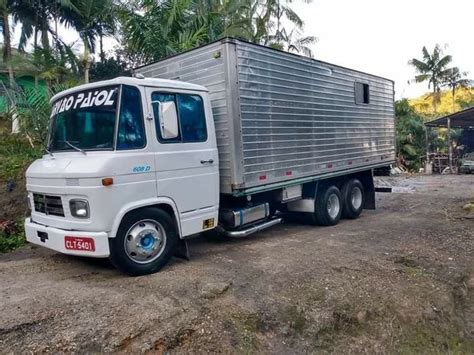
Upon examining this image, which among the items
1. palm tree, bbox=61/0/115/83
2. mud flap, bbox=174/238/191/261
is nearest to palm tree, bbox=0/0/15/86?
palm tree, bbox=61/0/115/83

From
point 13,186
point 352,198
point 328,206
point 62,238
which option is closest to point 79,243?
point 62,238

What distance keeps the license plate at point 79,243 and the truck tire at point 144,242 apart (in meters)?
0.23

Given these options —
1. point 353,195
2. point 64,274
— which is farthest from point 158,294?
point 353,195

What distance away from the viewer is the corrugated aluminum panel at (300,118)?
618 centimetres

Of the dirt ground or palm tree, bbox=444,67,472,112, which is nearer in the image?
the dirt ground

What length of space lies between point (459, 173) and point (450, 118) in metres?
3.20

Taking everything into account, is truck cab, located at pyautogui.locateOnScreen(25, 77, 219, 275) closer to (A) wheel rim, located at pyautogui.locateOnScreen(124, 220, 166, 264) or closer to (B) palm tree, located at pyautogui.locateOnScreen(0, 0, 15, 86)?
(A) wheel rim, located at pyautogui.locateOnScreen(124, 220, 166, 264)

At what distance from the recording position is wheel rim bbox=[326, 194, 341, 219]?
8.58m

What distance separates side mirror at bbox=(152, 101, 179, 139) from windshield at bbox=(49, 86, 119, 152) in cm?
53

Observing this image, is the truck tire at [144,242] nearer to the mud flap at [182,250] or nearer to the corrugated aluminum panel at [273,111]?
the mud flap at [182,250]

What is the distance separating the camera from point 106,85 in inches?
196

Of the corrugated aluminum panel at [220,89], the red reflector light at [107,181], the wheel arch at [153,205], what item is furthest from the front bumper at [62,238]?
the corrugated aluminum panel at [220,89]

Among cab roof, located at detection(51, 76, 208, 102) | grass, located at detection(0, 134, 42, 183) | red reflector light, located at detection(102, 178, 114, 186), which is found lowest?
red reflector light, located at detection(102, 178, 114, 186)

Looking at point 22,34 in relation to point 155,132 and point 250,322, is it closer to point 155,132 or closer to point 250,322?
point 155,132
